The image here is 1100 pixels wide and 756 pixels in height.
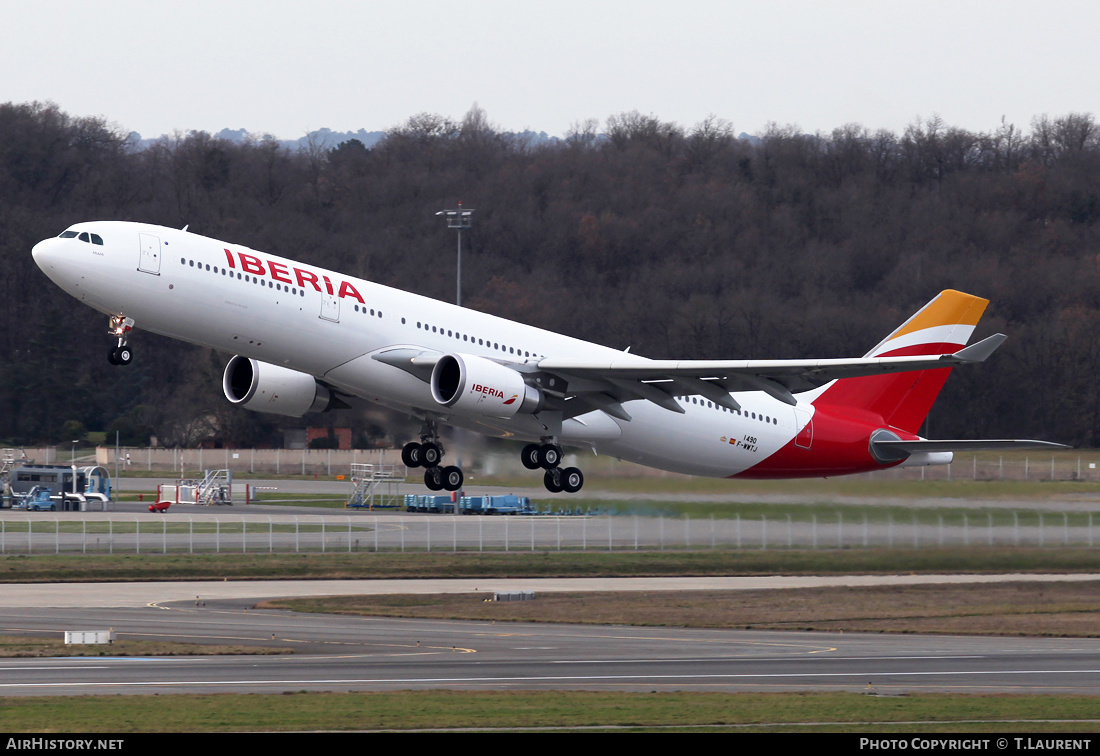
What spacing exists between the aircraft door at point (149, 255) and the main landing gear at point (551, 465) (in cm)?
1116

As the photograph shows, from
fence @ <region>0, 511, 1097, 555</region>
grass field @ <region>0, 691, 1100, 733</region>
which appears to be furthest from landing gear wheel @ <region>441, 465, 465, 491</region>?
grass field @ <region>0, 691, 1100, 733</region>

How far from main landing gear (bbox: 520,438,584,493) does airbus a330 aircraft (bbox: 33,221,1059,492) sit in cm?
5

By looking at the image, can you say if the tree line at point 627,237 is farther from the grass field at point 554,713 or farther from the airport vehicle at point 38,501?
the grass field at point 554,713

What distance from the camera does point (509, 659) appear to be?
35406 mm

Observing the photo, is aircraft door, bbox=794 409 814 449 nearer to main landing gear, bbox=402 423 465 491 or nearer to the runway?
the runway

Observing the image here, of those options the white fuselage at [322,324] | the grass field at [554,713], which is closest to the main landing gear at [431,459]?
the white fuselage at [322,324]

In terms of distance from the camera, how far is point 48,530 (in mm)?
68062

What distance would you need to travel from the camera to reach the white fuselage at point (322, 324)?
32.0 m

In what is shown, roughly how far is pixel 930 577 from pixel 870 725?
33765 millimetres

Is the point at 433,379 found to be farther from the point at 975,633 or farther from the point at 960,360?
the point at 975,633

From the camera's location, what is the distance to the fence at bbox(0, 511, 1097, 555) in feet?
148

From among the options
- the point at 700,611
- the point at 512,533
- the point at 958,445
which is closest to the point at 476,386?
the point at 958,445

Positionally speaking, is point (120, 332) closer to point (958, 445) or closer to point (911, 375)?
point (958, 445)

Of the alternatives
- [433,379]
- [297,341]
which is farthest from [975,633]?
[297,341]
